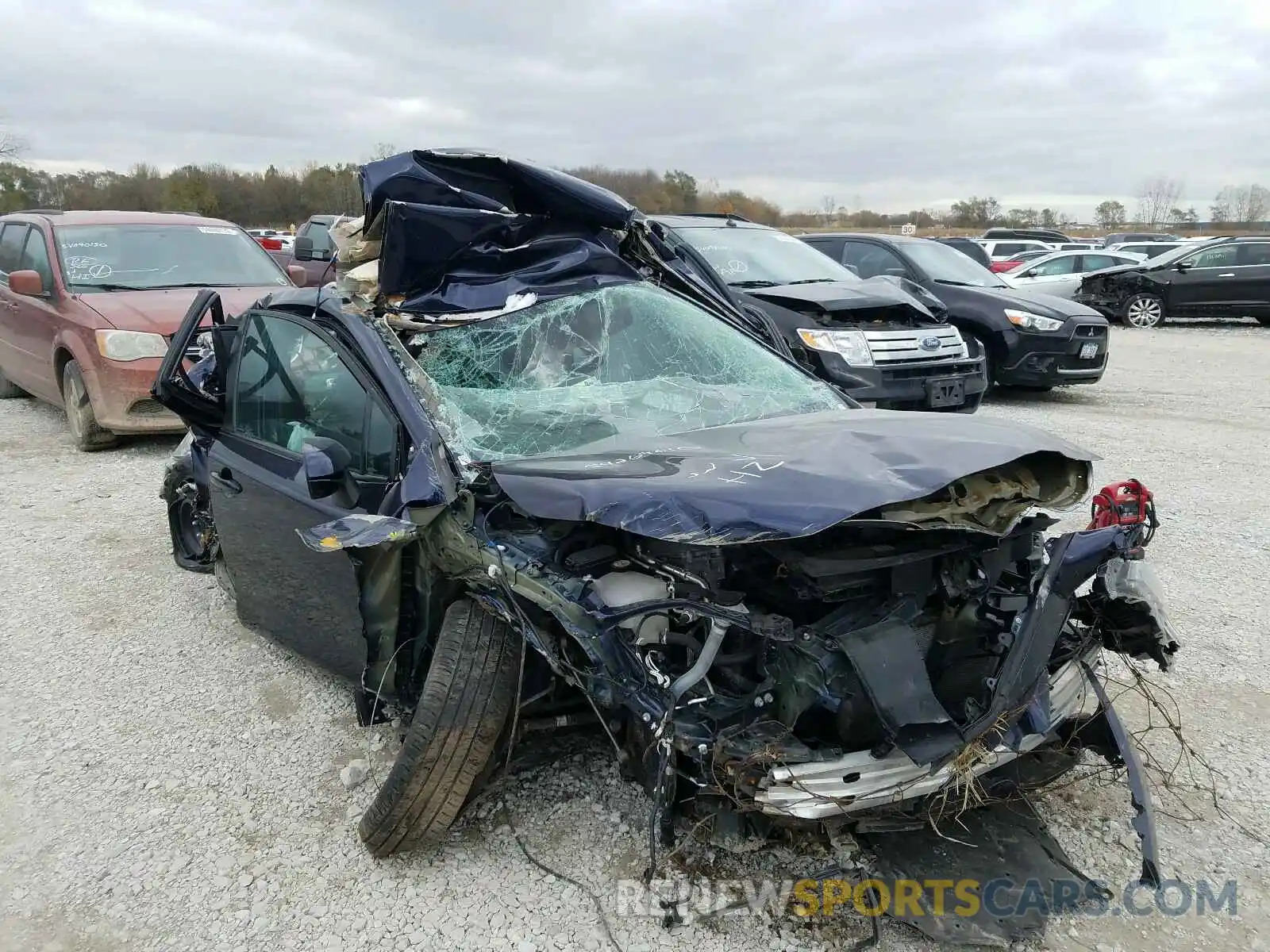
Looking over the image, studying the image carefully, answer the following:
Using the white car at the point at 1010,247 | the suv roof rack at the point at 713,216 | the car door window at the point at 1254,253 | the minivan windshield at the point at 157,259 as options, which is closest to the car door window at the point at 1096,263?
the car door window at the point at 1254,253

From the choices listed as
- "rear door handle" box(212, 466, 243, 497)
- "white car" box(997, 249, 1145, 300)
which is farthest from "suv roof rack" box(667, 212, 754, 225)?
"white car" box(997, 249, 1145, 300)

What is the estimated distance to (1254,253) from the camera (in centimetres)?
1543

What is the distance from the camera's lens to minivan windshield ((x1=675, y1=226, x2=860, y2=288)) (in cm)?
769

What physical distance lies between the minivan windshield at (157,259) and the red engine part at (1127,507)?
6909 millimetres

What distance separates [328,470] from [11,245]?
7434 millimetres

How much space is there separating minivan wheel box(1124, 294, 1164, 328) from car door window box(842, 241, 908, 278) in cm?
894

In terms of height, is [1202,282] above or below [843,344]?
above

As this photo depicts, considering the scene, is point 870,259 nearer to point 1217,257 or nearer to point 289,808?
point 289,808

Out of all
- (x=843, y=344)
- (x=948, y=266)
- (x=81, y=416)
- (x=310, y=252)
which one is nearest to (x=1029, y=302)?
(x=948, y=266)

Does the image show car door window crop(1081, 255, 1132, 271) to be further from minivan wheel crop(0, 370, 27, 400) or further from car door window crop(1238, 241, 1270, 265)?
minivan wheel crop(0, 370, 27, 400)

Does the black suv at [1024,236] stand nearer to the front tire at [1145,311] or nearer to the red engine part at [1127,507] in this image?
the front tire at [1145,311]

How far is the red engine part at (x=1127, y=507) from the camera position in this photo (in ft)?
7.80

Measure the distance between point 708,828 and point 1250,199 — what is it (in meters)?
75.2

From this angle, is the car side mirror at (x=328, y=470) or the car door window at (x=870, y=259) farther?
the car door window at (x=870, y=259)
